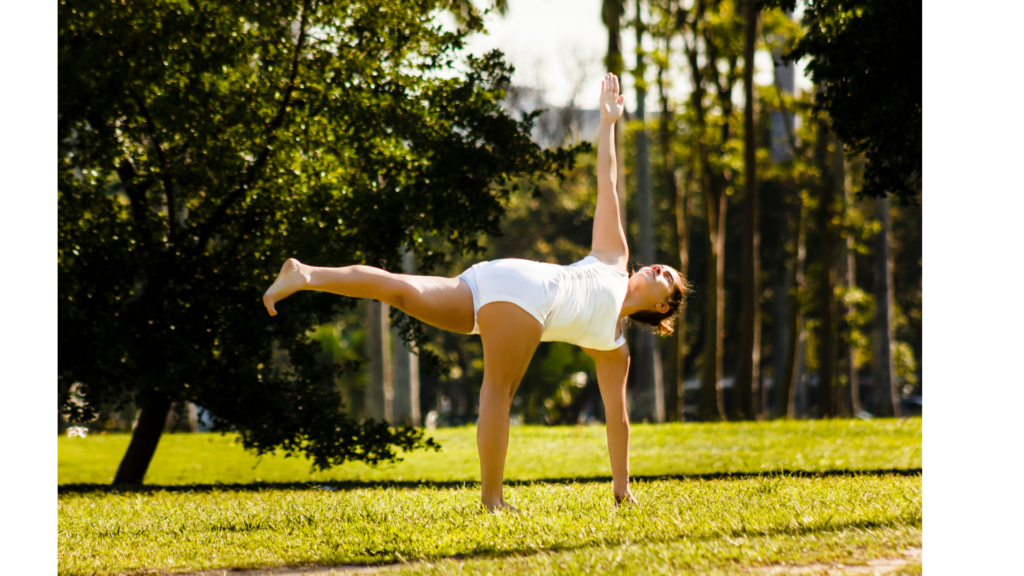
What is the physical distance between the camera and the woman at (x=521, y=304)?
4688 mm

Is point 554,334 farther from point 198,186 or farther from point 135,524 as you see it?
point 198,186

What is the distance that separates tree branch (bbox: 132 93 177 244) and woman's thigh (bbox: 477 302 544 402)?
5.22 m

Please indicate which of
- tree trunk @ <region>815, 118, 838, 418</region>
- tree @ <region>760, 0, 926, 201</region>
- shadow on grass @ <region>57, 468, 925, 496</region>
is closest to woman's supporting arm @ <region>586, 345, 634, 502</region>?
tree @ <region>760, 0, 926, 201</region>

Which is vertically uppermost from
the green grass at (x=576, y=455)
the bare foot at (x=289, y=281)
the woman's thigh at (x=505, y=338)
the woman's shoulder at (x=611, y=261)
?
the woman's shoulder at (x=611, y=261)

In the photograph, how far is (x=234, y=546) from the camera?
435cm

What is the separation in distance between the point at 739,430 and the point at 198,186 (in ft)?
30.6

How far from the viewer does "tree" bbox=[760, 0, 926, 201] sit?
6316 millimetres

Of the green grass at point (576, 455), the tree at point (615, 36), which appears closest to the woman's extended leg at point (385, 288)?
the green grass at point (576, 455)

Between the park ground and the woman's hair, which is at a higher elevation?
the woman's hair

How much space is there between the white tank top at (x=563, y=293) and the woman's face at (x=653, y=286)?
15 centimetres

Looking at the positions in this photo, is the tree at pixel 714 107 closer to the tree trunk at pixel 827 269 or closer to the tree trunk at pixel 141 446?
the tree trunk at pixel 827 269

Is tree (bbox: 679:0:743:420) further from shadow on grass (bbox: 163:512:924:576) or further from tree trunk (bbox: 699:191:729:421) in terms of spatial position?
shadow on grass (bbox: 163:512:924:576)

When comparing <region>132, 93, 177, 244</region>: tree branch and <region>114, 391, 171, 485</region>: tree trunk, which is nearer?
<region>132, 93, 177, 244</region>: tree branch

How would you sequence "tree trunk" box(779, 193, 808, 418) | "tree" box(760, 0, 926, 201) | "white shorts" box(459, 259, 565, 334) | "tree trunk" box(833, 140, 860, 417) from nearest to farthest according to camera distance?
"white shorts" box(459, 259, 565, 334)
"tree" box(760, 0, 926, 201)
"tree trunk" box(779, 193, 808, 418)
"tree trunk" box(833, 140, 860, 417)
